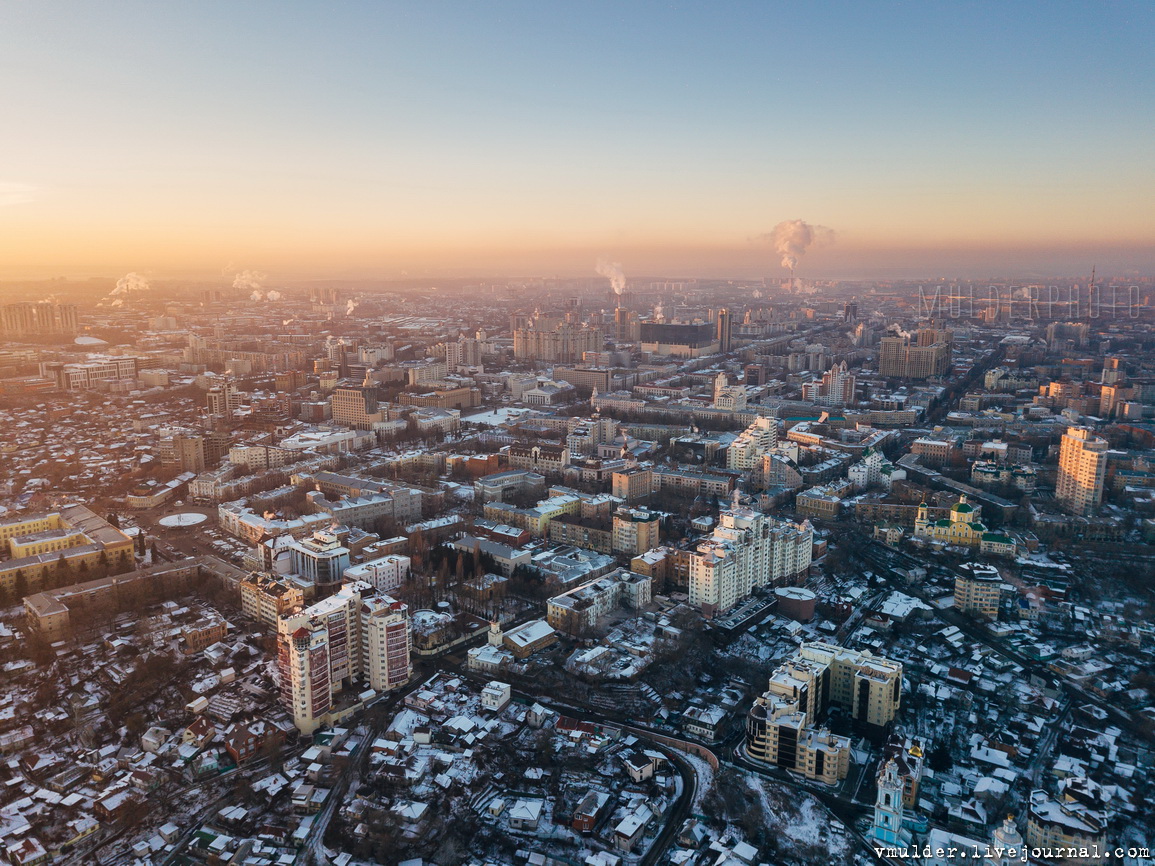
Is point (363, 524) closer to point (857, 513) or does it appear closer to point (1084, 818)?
point (857, 513)

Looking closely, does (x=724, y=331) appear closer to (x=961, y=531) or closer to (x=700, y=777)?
(x=961, y=531)

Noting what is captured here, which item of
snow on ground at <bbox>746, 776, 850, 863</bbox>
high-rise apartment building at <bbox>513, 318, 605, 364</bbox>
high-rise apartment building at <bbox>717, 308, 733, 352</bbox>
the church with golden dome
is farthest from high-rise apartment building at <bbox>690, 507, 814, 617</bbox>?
high-rise apartment building at <bbox>717, 308, 733, 352</bbox>

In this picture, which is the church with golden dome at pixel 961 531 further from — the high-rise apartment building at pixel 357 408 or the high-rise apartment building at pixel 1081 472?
the high-rise apartment building at pixel 357 408

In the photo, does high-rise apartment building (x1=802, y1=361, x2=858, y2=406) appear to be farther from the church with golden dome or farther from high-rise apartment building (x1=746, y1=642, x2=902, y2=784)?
→ high-rise apartment building (x1=746, y1=642, x2=902, y2=784)

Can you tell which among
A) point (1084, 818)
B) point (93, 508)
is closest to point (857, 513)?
point (1084, 818)

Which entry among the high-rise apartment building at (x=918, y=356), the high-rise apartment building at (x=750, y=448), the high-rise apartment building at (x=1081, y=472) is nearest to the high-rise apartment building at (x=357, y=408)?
the high-rise apartment building at (x=750, y=448)

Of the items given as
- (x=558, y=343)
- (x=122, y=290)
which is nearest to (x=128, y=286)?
(x=122, y=290)
